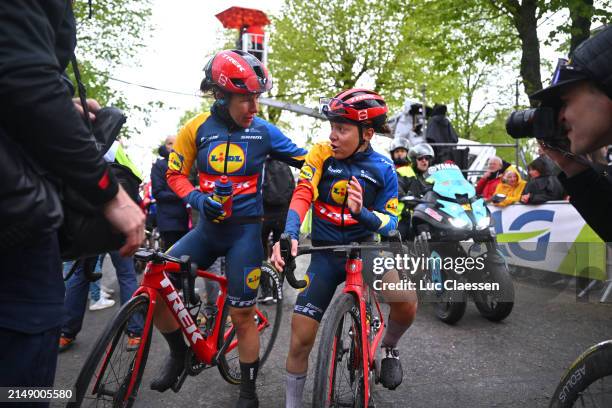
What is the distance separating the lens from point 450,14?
1170 centimetres

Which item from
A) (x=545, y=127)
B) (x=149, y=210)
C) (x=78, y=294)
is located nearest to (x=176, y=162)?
(x=78, y=294)

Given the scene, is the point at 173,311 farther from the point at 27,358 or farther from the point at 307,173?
the point at 27,358

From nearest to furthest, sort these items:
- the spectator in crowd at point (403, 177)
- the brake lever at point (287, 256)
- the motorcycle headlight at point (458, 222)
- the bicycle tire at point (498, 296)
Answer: the brake lever at point (287, 256) < the bicycle tire at point (498, 296) < the motorcycle headlight at point (458, 222) < the spectator in crowd at point (403, 177)

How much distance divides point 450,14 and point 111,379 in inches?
459

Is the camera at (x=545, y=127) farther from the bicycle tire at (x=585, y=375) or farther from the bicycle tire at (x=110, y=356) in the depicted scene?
the bicycle tire at (x=110, y=356)

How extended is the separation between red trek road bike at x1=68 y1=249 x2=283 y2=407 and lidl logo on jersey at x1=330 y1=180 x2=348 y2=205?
76 centimetres

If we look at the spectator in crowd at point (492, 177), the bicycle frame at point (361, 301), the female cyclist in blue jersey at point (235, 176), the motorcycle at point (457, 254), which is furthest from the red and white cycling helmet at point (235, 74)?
the spectator in crowd at point (492, 177)

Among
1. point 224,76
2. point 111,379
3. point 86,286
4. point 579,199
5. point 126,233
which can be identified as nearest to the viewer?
point 126,233

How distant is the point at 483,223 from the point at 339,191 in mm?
2947

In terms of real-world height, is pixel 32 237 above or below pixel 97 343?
above

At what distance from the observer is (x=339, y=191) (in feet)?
10.2

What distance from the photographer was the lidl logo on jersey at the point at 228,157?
320cm

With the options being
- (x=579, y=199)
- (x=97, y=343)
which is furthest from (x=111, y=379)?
(x=579, y=199)

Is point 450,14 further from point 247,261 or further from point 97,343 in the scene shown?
point 97,343
